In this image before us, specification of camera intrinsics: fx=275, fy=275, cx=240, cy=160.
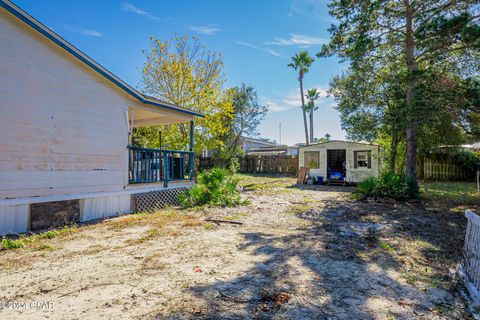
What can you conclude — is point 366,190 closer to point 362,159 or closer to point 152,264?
point 362,159

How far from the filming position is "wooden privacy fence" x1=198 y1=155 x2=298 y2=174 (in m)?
22.3

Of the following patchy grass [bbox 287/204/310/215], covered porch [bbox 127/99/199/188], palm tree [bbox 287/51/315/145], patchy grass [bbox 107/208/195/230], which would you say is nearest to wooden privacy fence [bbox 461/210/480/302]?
patchy grass [bbox 287/204/310/215]

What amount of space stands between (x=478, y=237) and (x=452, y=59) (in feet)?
32.2

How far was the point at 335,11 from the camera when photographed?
405 inches

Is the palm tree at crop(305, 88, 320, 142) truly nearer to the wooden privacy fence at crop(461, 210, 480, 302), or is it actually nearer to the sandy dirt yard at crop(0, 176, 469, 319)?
the sandy dirt yard at crop(0, 176, 469, 319)

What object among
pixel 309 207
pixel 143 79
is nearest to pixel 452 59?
pixel 309 207

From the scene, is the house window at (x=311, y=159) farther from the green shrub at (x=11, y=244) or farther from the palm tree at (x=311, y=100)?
the palm tree at (x=311, y=100)

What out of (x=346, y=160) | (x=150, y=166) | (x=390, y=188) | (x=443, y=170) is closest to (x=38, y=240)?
(x=150, y=166)

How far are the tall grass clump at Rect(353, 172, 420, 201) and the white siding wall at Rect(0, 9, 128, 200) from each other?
8.29 meters

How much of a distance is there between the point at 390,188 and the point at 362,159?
6057 millimetres

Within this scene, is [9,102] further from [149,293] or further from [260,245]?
[260,245]

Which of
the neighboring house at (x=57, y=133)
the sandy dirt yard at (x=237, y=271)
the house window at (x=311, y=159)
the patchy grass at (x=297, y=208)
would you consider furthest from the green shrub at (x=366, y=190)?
the neighboring house at (x=57, y=133)

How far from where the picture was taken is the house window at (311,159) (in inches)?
664

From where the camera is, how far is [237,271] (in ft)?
11.5
